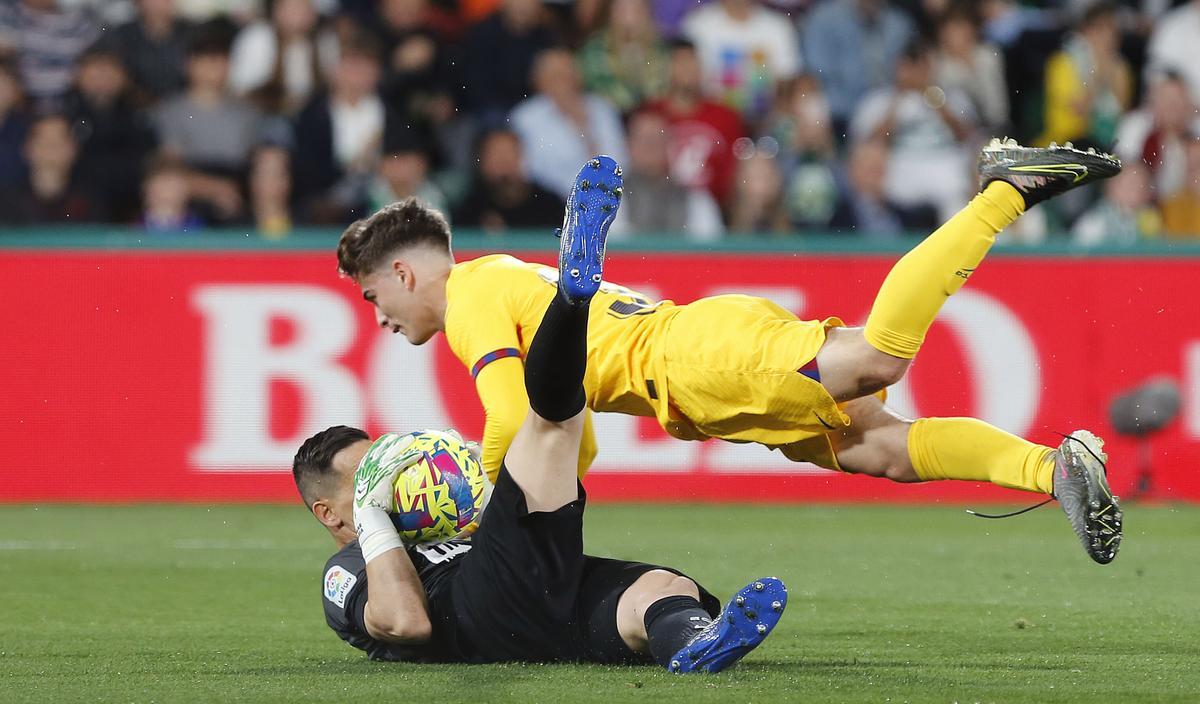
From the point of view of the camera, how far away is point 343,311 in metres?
11.4

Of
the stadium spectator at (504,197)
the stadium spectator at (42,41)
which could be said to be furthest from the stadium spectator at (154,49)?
the stadium spectator at (504,197)

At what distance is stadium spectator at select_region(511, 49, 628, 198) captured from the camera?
1281 centimetres

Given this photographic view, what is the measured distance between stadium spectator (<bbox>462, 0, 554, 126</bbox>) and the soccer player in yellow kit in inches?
269

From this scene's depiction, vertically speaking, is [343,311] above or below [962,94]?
below

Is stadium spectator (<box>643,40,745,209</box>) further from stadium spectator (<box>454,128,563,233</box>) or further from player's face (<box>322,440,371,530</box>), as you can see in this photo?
player's face (<box>322,440,371,530</box>)

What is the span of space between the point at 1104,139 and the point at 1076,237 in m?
1.25

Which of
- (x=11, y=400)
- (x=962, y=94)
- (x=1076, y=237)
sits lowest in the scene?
(x=11, y=400)

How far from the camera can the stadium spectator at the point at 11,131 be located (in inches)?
486

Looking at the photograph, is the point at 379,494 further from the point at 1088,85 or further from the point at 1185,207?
the point at 1088,85

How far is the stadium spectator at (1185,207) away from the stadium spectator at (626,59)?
3.75m

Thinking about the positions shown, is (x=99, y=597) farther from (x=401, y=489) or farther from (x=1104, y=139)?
(x=1104, y=139)

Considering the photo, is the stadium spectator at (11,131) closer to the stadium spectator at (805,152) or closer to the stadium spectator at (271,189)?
the stadium spectator at (271,189)

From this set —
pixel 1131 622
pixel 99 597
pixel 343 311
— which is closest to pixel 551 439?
pixel 1131 622

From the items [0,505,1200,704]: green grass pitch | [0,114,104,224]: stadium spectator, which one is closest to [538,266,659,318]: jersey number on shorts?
[0,505,1200,704]: green grass pitch
